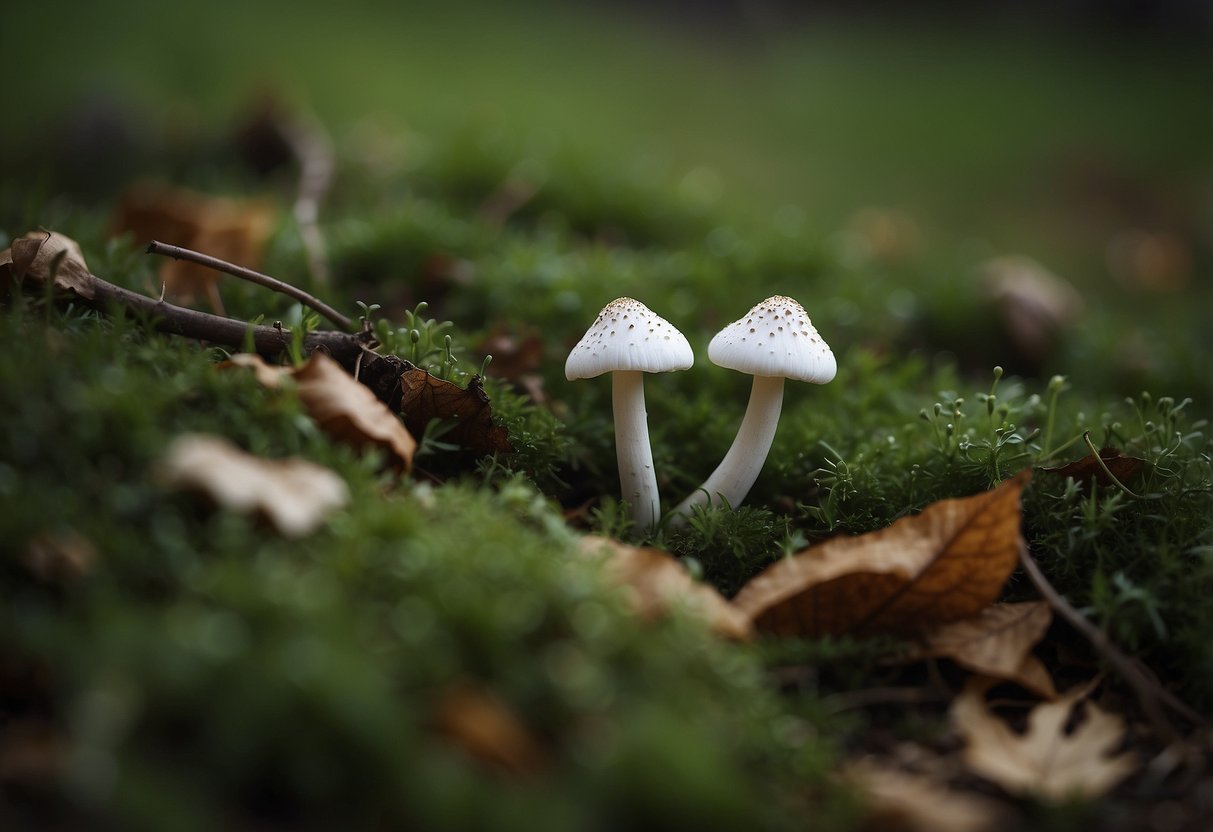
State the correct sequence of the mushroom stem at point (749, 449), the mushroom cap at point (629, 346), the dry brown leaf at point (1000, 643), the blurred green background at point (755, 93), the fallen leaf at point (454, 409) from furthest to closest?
A: the blurred green background at point (755, 93), the mushroom stem at point (749, 449), the fallen leaf at point (454, 409), the mushroom cap at point (629, 346), the dry brown leaf at point (1000, 643)

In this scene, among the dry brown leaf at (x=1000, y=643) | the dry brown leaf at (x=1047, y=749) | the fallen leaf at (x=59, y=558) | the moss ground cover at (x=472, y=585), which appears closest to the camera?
the moss ground cover at (x=472, y=585)

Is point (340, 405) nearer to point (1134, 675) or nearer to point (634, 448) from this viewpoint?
point (634, 448)

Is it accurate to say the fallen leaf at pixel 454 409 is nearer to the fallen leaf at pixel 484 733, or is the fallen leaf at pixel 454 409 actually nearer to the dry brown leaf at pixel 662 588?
the dry brown leaf at pixel 662 588

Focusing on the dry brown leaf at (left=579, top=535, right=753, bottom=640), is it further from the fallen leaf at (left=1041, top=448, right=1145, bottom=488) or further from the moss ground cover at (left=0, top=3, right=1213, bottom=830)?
the fallen leaf at (left=1041, top=448, right=1145, bottom=488)

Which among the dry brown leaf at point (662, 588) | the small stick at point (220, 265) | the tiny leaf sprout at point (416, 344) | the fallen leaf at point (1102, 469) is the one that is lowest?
the dry brown leaf at point (662, 588)

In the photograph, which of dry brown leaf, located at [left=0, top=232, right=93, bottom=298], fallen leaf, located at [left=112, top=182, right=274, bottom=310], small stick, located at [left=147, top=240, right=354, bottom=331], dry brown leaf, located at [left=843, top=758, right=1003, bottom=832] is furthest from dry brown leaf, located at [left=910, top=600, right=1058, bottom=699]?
fallen leaf, located at [left=112, top=182, right=274, bottom=310]

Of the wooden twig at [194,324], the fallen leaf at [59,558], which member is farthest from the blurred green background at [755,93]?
the fallen leaf at [59,558]

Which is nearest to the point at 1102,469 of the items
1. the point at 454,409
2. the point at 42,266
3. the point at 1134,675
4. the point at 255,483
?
the point at 1134,675

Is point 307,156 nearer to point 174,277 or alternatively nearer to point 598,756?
point 174,277
